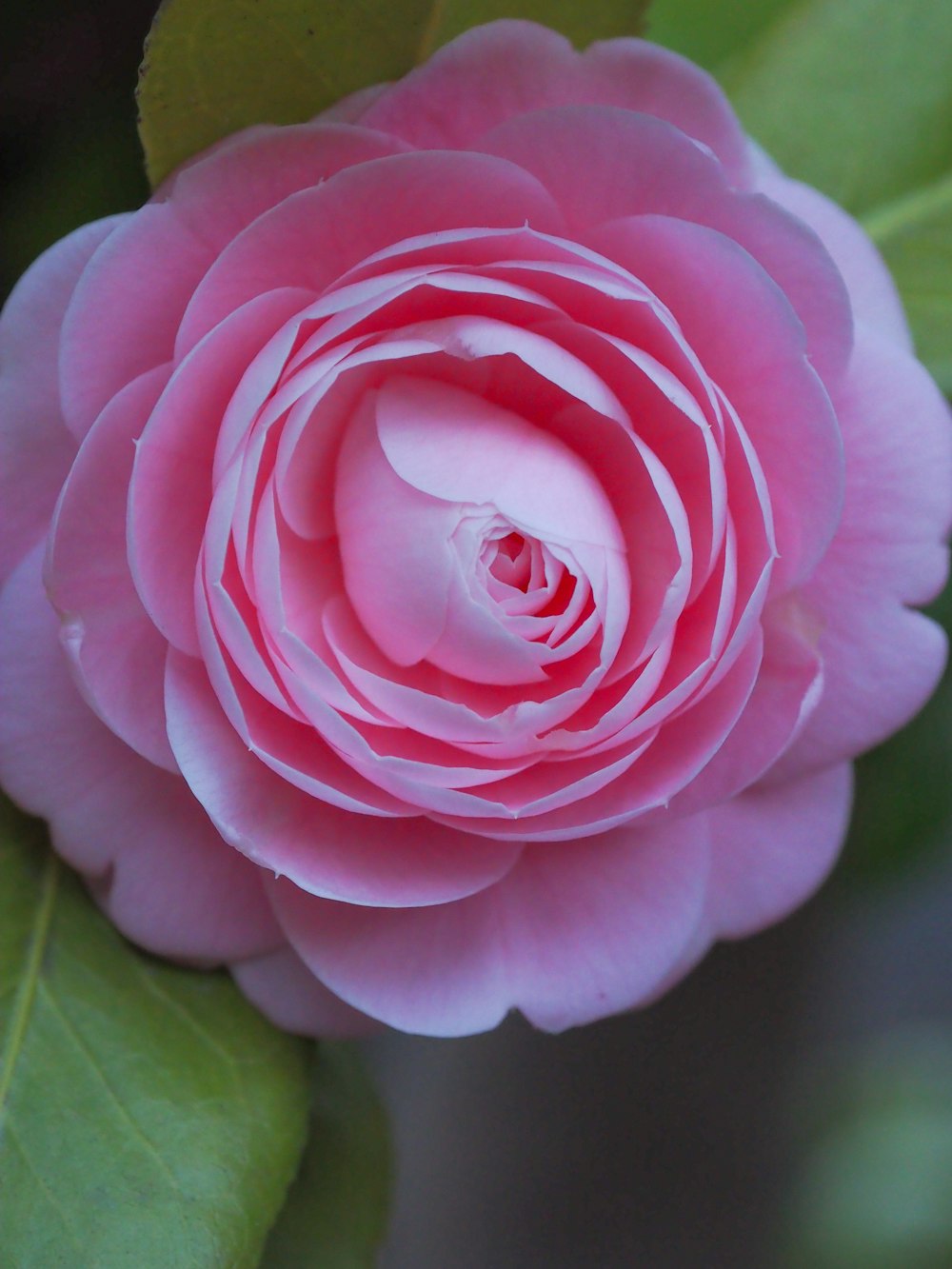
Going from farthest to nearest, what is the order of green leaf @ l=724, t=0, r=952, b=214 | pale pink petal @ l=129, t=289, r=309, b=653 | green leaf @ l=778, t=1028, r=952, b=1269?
green leaf @ l=778, t=1028, r=952, b=1269, green leaf @ l=724, t=0, r=952, b=214, pale pink petal @ l=129, t=289, r=309, b=653

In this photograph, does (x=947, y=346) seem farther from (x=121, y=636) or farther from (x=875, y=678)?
(x=121, y=636)

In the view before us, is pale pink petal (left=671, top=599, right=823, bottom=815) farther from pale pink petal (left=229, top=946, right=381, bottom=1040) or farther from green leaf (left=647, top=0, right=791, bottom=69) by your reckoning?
green leaf (left=647, top=0, right=791, bottom=69)

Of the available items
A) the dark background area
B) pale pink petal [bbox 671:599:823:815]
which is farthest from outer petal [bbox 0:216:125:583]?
the dark background area

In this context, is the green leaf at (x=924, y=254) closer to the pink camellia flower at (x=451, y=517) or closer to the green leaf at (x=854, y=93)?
the green leaf at (x=854, y=93)

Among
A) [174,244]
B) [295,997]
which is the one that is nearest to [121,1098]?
[295,997]

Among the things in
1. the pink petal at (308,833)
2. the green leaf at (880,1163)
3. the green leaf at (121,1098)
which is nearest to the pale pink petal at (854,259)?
the pink petal at (308,833)
